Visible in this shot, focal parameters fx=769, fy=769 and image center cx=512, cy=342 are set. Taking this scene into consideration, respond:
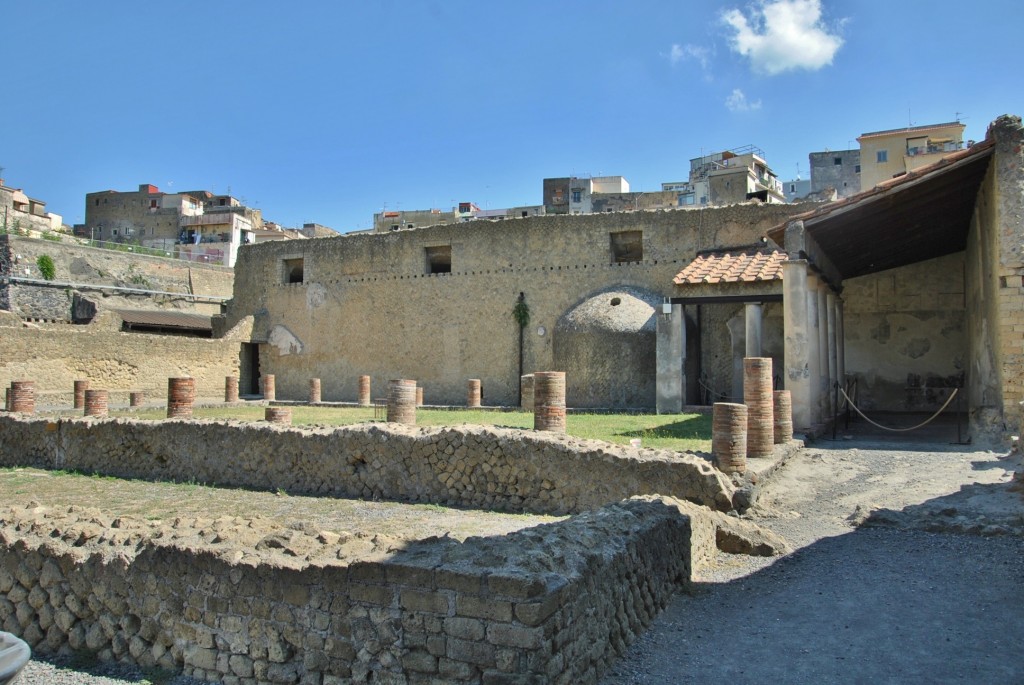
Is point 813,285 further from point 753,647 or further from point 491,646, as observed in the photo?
point 491,646

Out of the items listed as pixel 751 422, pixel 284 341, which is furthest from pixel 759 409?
pixel 284 341

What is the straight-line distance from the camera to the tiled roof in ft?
47.1

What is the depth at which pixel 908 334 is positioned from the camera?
16500 millimetres

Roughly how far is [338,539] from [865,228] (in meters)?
11.1

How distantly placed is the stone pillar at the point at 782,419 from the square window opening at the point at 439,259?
13.1 m

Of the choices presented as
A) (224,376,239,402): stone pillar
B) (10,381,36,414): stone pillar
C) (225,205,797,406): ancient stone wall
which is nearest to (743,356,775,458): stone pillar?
(225,205,797,406): ancient stone wall

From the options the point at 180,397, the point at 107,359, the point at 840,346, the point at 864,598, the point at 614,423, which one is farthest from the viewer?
the point at 107,359

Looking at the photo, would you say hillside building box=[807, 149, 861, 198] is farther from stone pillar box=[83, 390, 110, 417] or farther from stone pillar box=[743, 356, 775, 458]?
stone pillar box=[83, 390, 110, 417]

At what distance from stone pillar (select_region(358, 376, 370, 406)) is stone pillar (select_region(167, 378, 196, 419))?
674 cm

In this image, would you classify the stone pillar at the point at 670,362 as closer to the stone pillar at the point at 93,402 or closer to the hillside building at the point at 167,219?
the stone pillar at the point at 93,402

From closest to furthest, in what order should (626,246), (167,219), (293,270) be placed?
(626,246) < (293,270) < (167,219)

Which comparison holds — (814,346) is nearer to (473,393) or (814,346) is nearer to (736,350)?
(736,350)

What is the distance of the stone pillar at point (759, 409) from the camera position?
914 centimetres

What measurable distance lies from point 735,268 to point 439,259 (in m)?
10.0
